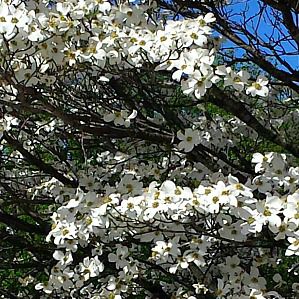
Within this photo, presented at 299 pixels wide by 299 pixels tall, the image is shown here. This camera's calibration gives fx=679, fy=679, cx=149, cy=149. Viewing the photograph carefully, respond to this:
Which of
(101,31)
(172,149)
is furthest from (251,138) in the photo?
(101,31)

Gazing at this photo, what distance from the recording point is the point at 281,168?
8.22 feet

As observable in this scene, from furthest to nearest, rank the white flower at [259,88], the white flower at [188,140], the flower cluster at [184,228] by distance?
the white flower at [188,140] < the white flower at [259,88] < the flower cluster at [184,228]

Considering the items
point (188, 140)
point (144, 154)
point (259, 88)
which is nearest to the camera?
point (259, 88)

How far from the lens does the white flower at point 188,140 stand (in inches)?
102

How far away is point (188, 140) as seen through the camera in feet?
8.55

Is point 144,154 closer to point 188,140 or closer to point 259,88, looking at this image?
point 188,140

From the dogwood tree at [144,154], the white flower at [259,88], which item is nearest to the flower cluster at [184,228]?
the dogwood tree at [144,154]

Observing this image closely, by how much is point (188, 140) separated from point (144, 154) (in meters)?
0.48

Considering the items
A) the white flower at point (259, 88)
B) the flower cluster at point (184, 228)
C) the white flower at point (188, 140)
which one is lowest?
the flower cluster at point (184, 228)

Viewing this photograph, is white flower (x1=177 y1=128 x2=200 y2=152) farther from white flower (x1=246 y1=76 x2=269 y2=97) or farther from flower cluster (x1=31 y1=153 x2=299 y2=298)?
white flower (x1=246 y1=76 x2=269 y2=97)

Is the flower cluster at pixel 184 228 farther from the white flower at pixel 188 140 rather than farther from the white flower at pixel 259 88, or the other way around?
the white flower at pixel 259 88

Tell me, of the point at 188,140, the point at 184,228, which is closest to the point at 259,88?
the point at 188,140

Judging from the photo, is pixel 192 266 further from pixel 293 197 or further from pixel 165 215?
pixel 293 197

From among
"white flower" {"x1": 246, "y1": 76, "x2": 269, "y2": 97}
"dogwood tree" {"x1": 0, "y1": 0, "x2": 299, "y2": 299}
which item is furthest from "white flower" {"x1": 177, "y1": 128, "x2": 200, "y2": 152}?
"white flower" {"x1": 246, "y1": 76, "x2": 269, "y2": 97}
